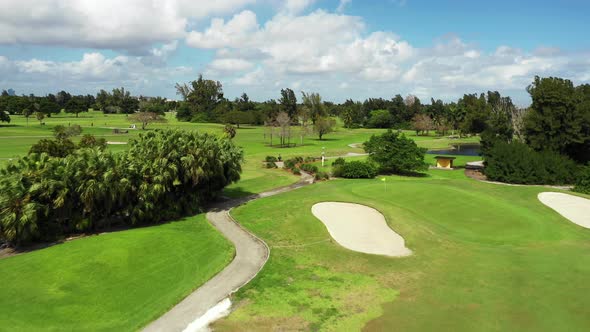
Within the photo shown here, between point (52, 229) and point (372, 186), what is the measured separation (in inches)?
1244

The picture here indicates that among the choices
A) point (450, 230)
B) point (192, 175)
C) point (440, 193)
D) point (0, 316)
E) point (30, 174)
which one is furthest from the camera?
point (440, 193)

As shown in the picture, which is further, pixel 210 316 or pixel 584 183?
pixel 584 183

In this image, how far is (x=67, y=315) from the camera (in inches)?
755

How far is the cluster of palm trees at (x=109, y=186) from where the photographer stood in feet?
91.7

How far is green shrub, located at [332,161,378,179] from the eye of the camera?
187ft

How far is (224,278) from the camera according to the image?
23.1 metres

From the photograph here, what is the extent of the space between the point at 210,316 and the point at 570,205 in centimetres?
3911

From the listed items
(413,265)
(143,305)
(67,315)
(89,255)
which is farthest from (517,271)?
(89,255)

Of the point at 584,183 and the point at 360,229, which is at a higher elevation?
A: the point at 584,183

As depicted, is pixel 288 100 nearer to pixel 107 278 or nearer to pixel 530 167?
pixel 530 167

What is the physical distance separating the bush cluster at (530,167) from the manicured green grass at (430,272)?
18.6 metres

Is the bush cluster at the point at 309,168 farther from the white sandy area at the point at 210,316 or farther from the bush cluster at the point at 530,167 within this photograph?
the white sandy area at the point at 210,316

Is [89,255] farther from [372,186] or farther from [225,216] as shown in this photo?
[372,186]

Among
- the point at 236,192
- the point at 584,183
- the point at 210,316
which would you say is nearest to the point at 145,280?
the point at 210,316
